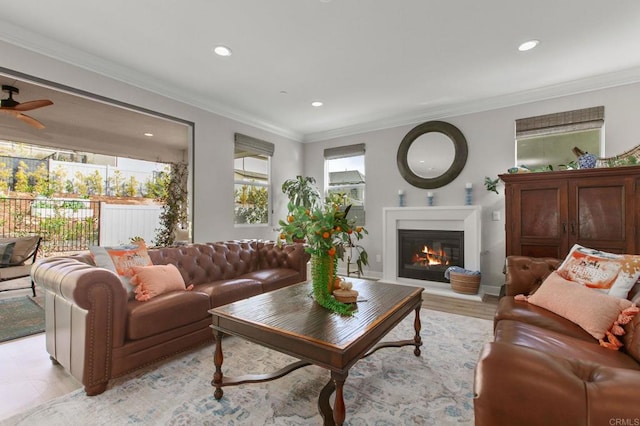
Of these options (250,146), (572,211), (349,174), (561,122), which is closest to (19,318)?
(250,146)

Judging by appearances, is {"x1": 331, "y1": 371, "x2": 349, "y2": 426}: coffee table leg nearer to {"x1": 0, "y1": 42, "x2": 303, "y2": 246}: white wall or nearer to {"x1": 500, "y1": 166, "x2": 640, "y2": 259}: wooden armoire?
{"x1": 500, "y1": 166, "x2": 640, "y2": 259}: wooden armoire

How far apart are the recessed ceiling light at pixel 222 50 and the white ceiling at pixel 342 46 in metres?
0.08

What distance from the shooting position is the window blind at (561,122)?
360cm

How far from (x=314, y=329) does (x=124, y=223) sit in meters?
5.85

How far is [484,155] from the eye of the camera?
14.1 ft

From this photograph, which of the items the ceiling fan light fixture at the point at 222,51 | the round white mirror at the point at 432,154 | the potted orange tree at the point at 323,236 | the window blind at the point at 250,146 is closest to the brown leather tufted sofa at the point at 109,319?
the potted orange tree at the point at 323,236

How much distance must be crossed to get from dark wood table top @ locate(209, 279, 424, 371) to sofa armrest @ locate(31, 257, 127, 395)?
2.46ft

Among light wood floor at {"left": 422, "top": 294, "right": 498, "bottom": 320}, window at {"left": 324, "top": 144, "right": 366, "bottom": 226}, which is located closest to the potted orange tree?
light wood floor at {"left": 422, "top": 294, "right": 498, "bottom": 320}

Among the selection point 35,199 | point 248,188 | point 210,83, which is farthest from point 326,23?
point 35,199

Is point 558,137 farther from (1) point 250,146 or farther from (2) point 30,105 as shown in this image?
(2) point 30,105

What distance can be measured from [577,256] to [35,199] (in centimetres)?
748

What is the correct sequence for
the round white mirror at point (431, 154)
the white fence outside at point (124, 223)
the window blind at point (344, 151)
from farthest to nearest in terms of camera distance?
the white fence outside at point (124, 223) → the window blind at point (344, 151) → the round white mirror at point (431, 154)

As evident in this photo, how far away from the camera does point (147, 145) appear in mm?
4602

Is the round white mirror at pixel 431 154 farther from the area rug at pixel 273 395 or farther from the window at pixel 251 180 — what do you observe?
the area rug at pixel 273 395
